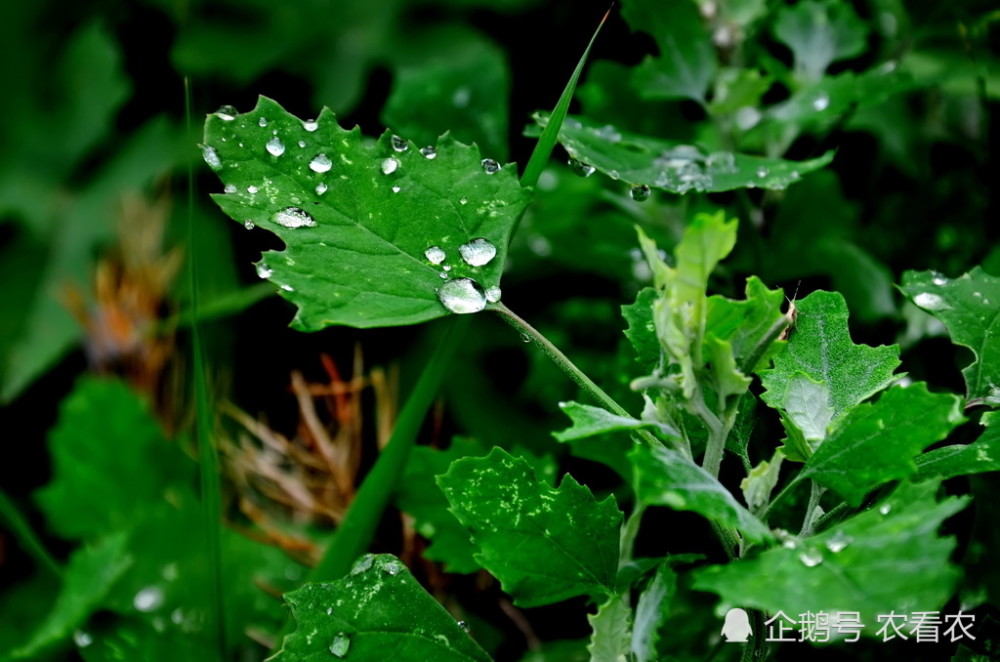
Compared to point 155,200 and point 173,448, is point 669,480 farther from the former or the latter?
point 155,200

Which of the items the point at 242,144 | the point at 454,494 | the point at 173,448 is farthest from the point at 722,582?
A: the point at 173,448

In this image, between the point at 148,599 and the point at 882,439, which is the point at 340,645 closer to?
the point at 882,439

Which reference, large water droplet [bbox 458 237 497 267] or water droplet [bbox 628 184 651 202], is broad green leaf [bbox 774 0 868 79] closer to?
water droplet [bbox 628 184 651 202]

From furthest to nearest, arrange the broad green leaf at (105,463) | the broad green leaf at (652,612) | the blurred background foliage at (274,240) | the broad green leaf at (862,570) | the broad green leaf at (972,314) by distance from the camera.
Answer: the broad green leaf at (105,463) < the blurred background foliage at (274,240) < the broad green leaf at (972,314) < the broad green leaf at (652,612) < the broad green leaf at (862,570)

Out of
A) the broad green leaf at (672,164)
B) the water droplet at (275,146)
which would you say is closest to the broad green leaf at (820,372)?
the broad green leaf at (672,164)

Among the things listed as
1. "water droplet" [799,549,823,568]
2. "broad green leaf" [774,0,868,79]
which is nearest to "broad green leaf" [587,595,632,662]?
"water droplet" [799,549,823,568]

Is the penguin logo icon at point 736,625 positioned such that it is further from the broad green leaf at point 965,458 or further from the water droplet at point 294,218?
the water droplet at point 294,218
